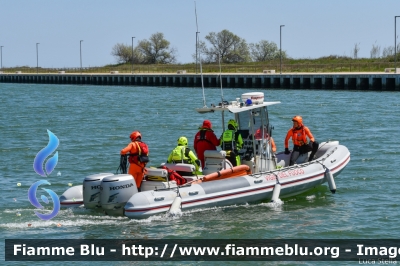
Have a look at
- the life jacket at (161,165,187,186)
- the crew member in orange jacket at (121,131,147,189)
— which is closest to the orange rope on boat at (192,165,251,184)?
the life jacket at (161,165,187,186)

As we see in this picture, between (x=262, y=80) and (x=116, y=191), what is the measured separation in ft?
166

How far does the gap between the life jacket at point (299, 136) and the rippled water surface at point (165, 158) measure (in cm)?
108

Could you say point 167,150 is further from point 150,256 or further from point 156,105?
point 156,105

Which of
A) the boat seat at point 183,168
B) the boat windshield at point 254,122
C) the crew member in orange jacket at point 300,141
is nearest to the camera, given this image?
the boat seat at point 183,168

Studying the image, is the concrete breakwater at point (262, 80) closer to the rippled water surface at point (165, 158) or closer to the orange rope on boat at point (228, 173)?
the rippled water surface at point (165, 158)

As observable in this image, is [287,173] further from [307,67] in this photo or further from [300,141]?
[307,67]

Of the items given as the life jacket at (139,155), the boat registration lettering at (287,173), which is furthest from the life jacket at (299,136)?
the life jacket at (139,155)

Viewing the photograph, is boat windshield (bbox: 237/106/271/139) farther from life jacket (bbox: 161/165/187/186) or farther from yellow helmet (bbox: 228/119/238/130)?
life jacket (bbox: 161/165/187/186)

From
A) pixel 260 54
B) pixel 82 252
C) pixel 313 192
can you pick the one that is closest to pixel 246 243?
pixel 82 252

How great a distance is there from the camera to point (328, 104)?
141 feet

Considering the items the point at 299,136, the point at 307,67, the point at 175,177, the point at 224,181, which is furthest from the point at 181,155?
the point at 307,67

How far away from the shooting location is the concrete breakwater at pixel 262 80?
53.9 metres

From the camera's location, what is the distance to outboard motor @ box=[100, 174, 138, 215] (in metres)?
13.0

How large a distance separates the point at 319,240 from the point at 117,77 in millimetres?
71096
